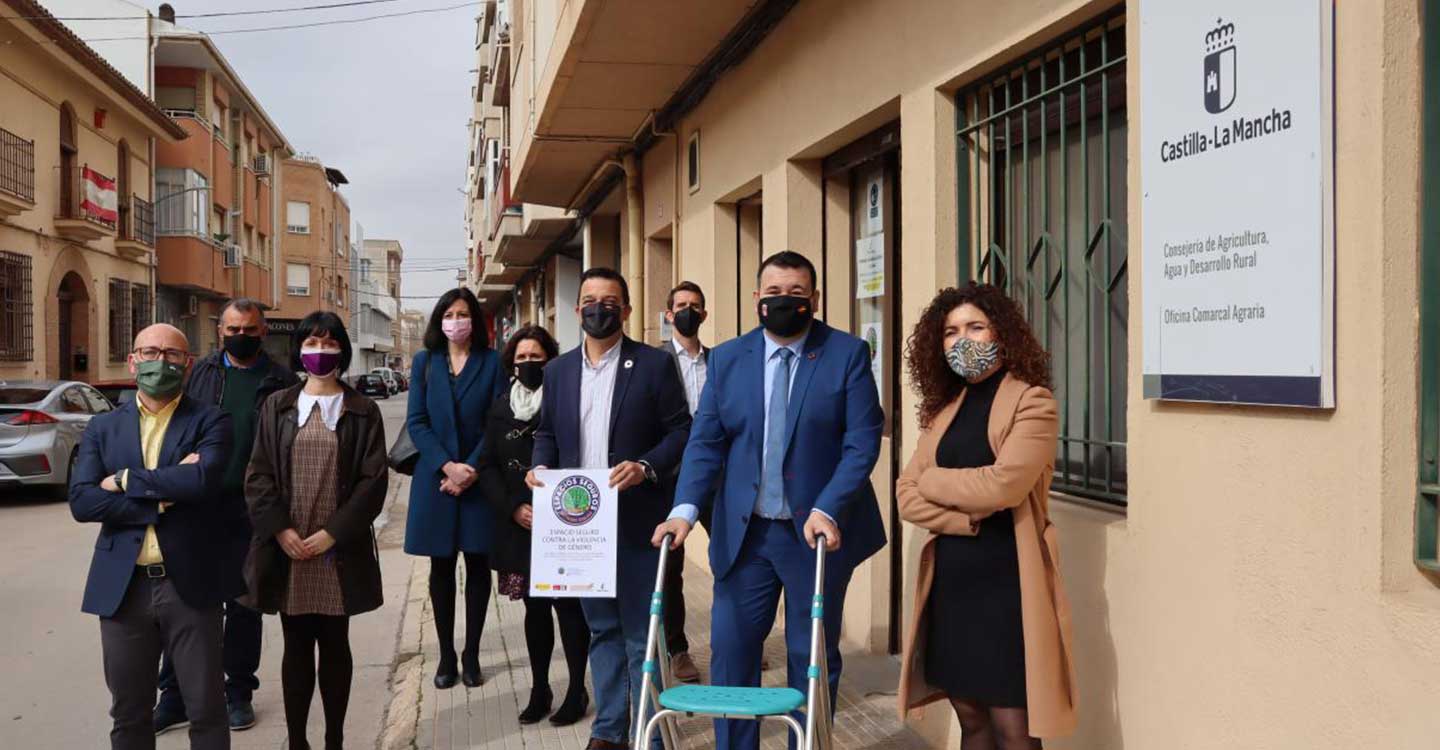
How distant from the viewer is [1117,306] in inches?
160

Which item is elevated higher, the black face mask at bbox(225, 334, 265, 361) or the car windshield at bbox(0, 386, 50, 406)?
the black face mask at bbox(225, 334, 265, 361)

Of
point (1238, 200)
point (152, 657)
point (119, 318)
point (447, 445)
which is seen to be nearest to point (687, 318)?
point (447, 445)

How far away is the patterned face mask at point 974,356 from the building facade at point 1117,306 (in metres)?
0.47

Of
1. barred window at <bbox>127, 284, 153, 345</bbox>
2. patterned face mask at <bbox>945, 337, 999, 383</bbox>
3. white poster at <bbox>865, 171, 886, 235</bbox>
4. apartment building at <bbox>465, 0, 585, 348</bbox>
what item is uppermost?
apartment building at <bbox>465, 0, 585, 348</bbox>

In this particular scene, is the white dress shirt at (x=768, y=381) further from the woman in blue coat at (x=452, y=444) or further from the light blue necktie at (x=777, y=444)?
the woman in blue coat at (x=452, y=444)

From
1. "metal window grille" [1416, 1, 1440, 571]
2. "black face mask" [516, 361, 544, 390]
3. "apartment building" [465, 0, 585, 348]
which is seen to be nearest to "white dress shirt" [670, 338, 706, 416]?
"black face mask" [516, 361, 544, 390]

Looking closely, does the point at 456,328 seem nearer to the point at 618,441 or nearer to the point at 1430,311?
the point at 618,441

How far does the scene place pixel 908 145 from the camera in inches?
205

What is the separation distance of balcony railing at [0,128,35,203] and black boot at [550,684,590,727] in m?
19.1

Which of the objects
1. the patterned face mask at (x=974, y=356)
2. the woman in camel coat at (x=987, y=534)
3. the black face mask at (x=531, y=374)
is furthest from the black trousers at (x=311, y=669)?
the patterned face mask at (x=974, y=356)

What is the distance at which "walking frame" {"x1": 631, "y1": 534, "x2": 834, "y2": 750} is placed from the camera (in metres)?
3.00

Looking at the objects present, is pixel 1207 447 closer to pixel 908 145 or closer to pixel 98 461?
pixel 908 145

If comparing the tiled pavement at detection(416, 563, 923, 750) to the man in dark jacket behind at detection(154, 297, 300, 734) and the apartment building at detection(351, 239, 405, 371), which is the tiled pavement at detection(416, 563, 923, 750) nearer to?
the man in dark jacket behind at detection(154, 297, 300, 734)

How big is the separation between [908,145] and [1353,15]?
262 cm
